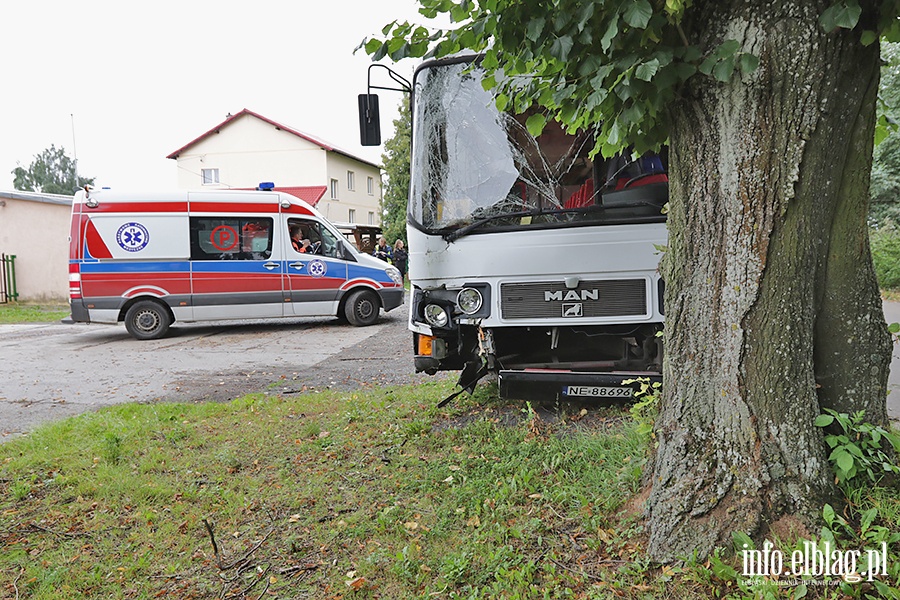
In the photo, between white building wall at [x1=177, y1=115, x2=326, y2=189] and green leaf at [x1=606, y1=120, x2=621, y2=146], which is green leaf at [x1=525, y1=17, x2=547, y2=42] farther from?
white building wall at [x1=177, y1=115, x2=326, y2=189]

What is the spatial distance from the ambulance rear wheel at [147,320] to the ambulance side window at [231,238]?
1216mm

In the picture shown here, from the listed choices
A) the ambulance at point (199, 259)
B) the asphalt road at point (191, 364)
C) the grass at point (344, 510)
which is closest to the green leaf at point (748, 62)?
the grass at point (344, 510)

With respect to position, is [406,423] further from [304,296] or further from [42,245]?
[42,245]

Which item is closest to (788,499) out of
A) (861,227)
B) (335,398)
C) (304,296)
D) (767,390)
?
(767,390)

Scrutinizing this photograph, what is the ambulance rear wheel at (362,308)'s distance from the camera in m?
12.9

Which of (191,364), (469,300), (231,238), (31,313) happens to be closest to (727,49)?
(469,300)

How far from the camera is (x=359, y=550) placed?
10.2 ft

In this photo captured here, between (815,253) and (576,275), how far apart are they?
76.1 inches

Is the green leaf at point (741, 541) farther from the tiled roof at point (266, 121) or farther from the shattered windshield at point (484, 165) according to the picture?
the tiled roof at point (266, 121)

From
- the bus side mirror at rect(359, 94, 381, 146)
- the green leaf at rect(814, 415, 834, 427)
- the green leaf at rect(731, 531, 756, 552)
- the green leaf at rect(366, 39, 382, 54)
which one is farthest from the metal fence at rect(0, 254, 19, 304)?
→ the green leaf at rect(814, 415, 834, 427)

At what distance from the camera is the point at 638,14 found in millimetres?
2332

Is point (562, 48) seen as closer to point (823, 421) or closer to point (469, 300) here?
point (823, 421)

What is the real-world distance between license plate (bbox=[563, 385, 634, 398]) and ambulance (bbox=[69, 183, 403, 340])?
8.82m

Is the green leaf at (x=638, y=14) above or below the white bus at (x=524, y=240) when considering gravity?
above
